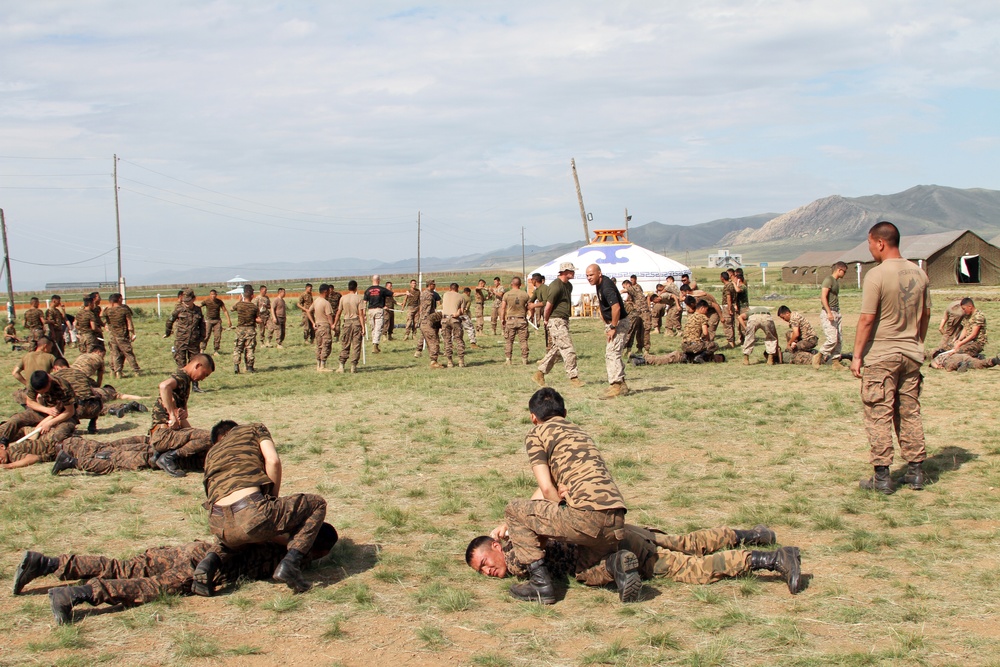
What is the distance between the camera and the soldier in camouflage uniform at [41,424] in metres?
9.82

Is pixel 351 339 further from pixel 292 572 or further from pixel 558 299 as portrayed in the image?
pixel 292 572

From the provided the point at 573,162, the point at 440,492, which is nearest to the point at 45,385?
the point at 440,492

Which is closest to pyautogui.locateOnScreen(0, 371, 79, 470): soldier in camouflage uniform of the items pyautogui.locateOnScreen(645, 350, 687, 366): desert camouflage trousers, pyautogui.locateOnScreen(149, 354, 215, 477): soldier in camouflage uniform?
pyautogui.locateOnScreen(149, 354, 215, 477): soldier in camouflage uniform

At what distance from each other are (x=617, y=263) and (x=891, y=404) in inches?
1247

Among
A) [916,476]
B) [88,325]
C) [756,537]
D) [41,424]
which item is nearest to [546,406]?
[756,537]

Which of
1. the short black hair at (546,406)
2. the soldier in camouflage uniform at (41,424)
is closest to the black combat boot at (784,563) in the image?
the short black hair at (546,406)

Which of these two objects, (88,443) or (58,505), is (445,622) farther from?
(88,443)

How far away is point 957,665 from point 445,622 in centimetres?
272

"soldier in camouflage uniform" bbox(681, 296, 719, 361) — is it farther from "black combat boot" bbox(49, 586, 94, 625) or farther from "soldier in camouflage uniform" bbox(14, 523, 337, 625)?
"black combat boot" bbox(49, 586, 94, 625)

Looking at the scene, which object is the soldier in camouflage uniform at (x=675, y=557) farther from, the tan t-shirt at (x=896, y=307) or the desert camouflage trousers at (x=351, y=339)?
the desert camouflage trousers at (x=351, y=339)

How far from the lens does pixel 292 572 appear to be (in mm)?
5570

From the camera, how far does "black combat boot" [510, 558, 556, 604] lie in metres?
5.41

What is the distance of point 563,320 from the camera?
14.2 meters

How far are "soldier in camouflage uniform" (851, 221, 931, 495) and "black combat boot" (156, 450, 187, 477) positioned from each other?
662 centimetres
